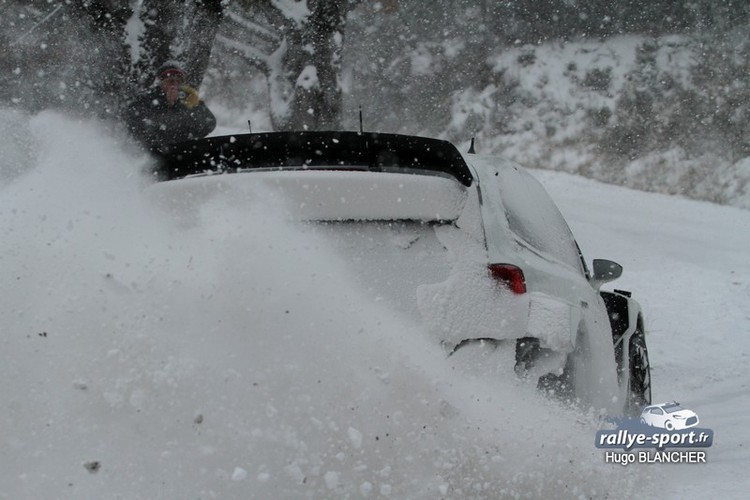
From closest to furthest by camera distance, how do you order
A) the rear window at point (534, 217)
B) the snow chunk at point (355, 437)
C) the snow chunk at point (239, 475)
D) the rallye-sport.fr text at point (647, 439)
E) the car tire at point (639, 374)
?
the snow chunk at point (239, 475)
the snow chunk at point (355, 437)
the rallye-sport.fr text at point (647, 439)
the rear window at point (534, 217)
the car tire at point (639, 374)

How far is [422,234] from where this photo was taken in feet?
9.91

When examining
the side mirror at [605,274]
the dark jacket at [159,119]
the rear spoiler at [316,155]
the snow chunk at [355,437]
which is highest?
the dark jacket at [159,119]

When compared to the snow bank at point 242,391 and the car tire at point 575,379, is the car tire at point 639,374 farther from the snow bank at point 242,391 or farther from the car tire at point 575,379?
the snow bank at point 242,391

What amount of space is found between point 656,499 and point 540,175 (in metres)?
11.1

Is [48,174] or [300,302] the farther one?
[48,174]

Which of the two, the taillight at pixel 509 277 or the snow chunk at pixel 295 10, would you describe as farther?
the snow chunk at pixel 295 10

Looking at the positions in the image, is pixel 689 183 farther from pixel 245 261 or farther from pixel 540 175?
pixel 245 261

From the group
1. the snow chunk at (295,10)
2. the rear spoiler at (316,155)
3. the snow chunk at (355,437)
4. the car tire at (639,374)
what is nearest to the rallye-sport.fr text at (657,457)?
the car tire at (639,374)

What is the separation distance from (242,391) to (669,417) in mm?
2457

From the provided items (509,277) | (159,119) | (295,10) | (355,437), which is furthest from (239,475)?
(295,10)

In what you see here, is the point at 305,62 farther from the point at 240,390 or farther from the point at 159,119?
the point at 240,390

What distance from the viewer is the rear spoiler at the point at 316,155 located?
3.15 m

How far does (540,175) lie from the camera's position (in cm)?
1364

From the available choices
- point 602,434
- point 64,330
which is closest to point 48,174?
point 64,330
